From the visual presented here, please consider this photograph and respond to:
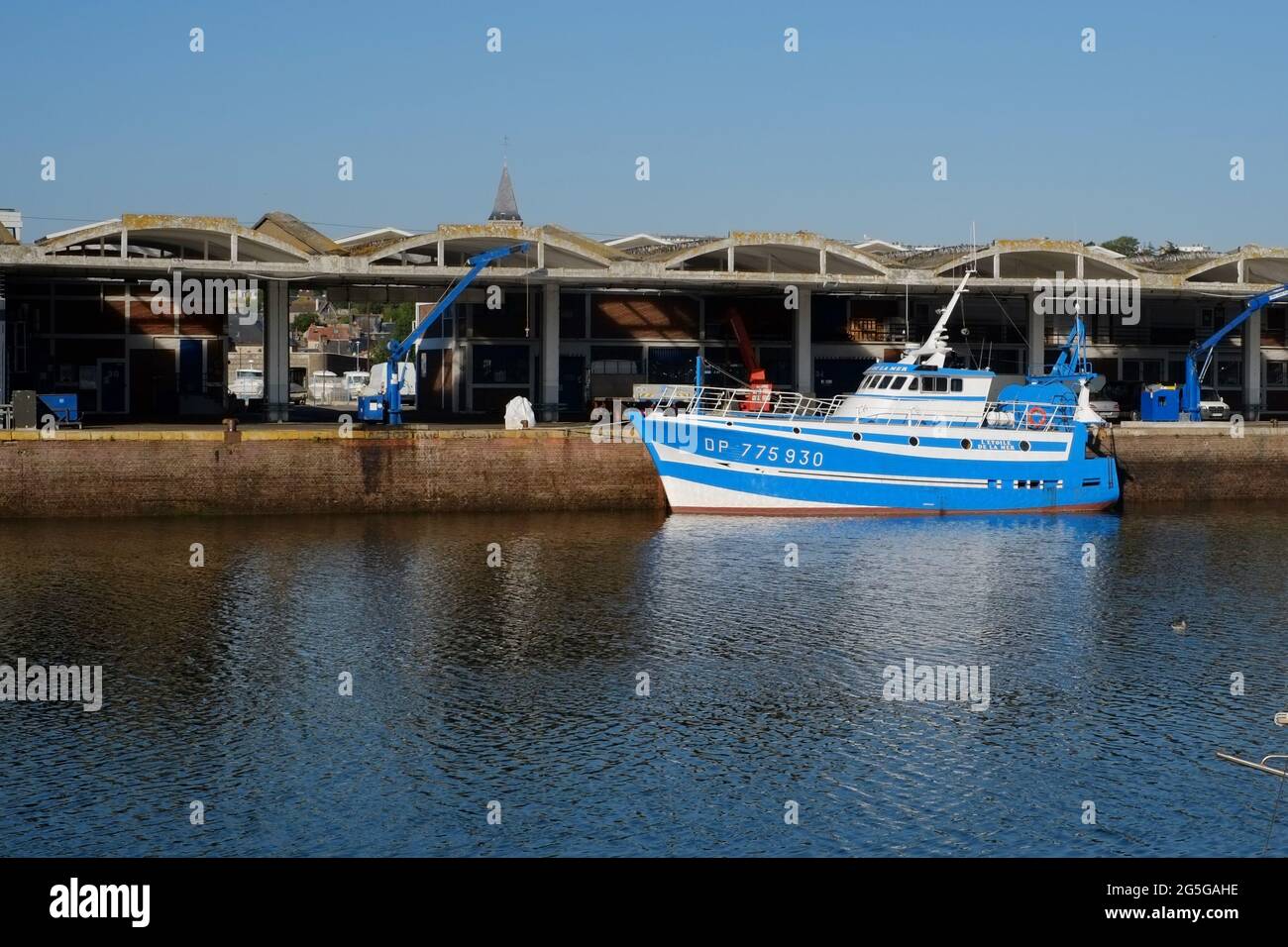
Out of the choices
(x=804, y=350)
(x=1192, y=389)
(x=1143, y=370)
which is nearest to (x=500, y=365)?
(x=804, y=350)

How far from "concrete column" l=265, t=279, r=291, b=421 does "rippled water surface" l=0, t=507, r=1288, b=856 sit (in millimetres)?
12409

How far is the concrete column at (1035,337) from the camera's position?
6212cm

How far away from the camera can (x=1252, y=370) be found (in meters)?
66.1

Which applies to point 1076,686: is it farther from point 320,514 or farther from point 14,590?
point 320,514

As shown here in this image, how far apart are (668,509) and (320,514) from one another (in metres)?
11.2

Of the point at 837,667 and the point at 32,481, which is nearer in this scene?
the point at 837,667

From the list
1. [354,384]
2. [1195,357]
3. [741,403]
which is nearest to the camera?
[741,403]

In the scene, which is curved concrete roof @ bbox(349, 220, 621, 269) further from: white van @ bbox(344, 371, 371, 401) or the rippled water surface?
white van @ bbox(344, 371, 371, 401)

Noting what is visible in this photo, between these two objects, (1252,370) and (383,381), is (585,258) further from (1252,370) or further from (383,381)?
(1252,370)

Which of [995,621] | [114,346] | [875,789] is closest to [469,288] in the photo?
[114,346]

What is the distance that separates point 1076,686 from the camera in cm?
2688

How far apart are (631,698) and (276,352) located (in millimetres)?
33350

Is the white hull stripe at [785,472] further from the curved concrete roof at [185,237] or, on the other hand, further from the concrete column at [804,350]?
the curved concrete roof at [185,237]

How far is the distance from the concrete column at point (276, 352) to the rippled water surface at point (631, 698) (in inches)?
489
